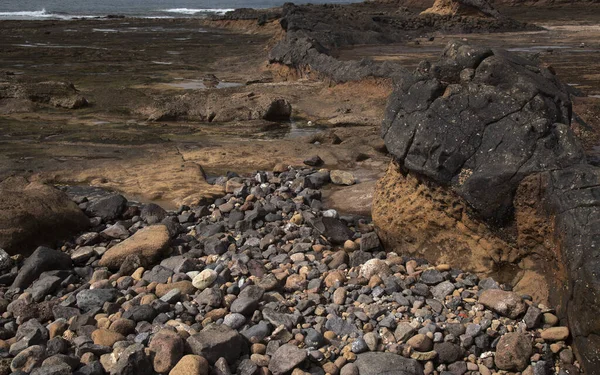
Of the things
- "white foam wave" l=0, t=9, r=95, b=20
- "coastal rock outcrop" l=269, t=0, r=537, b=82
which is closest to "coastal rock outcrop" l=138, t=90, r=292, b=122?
"coastal rock outcrop" l=269, t=0, r=537, b=82

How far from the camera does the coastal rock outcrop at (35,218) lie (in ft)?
20.2

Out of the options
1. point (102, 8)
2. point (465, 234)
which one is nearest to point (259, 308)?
point (465, 234)

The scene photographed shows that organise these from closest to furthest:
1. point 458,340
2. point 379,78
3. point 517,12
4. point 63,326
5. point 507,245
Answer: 1. point 458,340
2. point 63,326
3. point 507,245
4. point 379,78
5. point 517,12

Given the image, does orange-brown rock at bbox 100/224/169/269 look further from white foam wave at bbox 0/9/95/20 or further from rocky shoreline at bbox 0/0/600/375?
white foam wave at bbox 0/9/95/20

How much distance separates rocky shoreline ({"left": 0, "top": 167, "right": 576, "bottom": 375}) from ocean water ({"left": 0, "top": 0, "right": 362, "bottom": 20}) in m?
51.6

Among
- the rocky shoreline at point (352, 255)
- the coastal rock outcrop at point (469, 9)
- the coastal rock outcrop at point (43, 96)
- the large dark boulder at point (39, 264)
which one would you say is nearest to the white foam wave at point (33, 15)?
the coastal rock outcrop at point (469, 9)

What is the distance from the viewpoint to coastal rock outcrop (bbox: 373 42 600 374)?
437cm

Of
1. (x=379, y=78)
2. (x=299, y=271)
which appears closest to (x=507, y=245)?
(x=299, y=271)

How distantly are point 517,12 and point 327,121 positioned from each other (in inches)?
1601

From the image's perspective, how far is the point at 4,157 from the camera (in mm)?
9758

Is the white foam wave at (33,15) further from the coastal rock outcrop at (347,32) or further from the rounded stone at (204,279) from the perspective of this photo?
the rounded stone at (204,279)

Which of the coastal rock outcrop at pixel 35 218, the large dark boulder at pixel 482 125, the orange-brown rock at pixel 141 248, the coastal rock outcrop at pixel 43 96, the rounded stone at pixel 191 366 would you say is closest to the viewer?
the rounded stone at pixel 191 366

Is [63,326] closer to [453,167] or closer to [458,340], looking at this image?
[458,340]

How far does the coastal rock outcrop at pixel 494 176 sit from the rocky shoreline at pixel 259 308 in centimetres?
28
